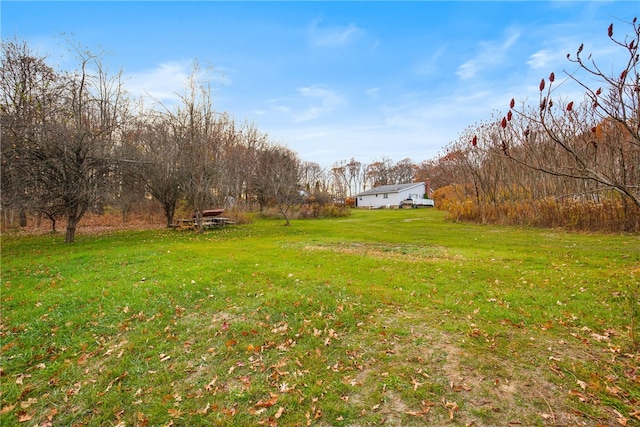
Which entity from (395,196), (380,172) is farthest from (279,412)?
(380,172)

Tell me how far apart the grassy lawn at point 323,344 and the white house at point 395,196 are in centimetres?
3395

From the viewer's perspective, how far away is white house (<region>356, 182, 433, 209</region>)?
4081 centimetres

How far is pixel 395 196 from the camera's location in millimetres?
41344

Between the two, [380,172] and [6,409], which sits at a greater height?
[380,172]

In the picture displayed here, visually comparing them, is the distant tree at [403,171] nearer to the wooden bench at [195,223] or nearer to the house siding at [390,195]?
the house siding at [390,195]

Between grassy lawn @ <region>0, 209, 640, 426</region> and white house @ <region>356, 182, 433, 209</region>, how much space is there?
34.0 meters

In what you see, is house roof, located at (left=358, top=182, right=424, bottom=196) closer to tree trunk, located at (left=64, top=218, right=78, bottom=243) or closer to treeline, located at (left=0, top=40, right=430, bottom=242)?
treeline, located at (left=0, top=40, right=430, bottom=242)

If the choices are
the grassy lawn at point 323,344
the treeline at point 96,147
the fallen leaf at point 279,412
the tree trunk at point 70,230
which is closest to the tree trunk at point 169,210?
the treeline at point 96,147

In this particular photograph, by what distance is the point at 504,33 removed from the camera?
5090 mm

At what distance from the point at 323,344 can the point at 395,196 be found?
39208 millimetres

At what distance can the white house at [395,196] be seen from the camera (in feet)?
134

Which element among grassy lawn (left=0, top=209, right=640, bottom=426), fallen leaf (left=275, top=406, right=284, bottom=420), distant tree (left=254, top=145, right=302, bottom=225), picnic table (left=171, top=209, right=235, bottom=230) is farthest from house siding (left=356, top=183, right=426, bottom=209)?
fallen leaf (left=275, top=406, right=284, bottom=420)

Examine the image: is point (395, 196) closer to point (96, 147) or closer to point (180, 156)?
point (180, 156)

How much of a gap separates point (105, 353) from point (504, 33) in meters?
7.60
